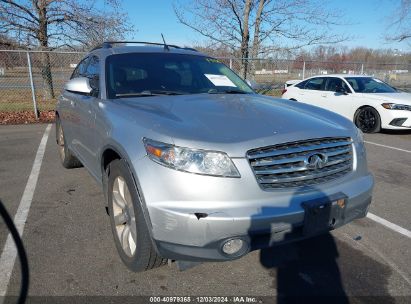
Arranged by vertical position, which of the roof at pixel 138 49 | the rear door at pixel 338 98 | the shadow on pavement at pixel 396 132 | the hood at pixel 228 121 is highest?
the roof at pixel 138 49

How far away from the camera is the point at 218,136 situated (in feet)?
7.91

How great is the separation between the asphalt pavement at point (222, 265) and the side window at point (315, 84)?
634 centimetres

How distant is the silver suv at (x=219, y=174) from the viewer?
2.27 metres

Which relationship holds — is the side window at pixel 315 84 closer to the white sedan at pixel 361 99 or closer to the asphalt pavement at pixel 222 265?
the white sedan at pixel 361 99

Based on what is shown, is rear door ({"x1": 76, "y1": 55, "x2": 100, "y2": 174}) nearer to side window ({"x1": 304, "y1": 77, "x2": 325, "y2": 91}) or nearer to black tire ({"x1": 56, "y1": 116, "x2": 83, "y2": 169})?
black tire ({"x1": 56, "y1": 116, "x2": 83, "y2": 169})

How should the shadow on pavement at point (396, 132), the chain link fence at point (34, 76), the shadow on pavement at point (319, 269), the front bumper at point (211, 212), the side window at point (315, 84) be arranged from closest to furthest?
the front bumper at point (211, 212), the shadow on pavement at point (319, 269), the shadow on pavement at point (396, 132), the side window at point (315, 84), the chain link fence at point (34, 76)

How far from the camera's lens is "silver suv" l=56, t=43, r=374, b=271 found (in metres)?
2.27

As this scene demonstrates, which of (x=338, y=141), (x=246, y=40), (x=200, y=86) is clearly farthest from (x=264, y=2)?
(x=338, y=141)

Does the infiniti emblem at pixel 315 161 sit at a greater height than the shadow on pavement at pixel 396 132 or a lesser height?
greater

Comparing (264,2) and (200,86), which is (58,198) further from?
(264,2)

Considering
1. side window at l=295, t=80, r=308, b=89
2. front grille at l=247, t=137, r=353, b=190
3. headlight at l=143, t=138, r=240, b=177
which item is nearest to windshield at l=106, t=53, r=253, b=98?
headlight at l=143, t=138, r=240, b=177

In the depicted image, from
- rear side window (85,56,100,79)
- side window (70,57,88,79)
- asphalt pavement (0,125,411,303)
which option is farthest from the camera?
side window (70,57,88,79)

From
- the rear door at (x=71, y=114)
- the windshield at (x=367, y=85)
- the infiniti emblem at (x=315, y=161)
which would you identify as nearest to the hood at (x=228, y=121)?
the infiniti emblem at (x=315, y=161)

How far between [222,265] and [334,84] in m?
8.35
